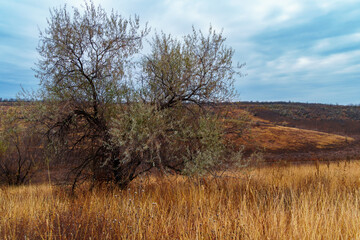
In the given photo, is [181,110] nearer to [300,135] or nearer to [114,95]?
[114,95]

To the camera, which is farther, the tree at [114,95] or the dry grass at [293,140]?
the dry grass at [293,140]

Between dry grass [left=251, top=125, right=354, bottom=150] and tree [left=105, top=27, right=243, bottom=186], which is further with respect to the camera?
dry grass [left=251, top=125, right=354, bottom=150]

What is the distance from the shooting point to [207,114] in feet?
22.9

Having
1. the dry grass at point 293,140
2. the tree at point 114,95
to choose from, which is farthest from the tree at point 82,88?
the dry grass at point 293,140

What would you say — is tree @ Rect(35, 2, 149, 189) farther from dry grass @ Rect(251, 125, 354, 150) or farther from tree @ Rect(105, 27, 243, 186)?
dry grass @ Rect(251, 125, 354, 150)

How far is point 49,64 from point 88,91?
4.70ft

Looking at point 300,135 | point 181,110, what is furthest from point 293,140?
point 181,110

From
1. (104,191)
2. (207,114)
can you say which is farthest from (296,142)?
(104,191)

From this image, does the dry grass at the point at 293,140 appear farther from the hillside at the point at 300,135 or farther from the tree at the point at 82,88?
the tree at the point at 82,88

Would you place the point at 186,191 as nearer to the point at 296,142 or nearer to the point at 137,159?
the point at 137,159

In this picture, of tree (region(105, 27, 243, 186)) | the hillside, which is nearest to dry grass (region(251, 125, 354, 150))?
the hillside

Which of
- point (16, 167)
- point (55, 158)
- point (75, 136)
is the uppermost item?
point (75, 136)

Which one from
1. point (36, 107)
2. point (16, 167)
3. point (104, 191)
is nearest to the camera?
point (104, 191)

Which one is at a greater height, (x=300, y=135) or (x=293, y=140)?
(x=300, y=135)
